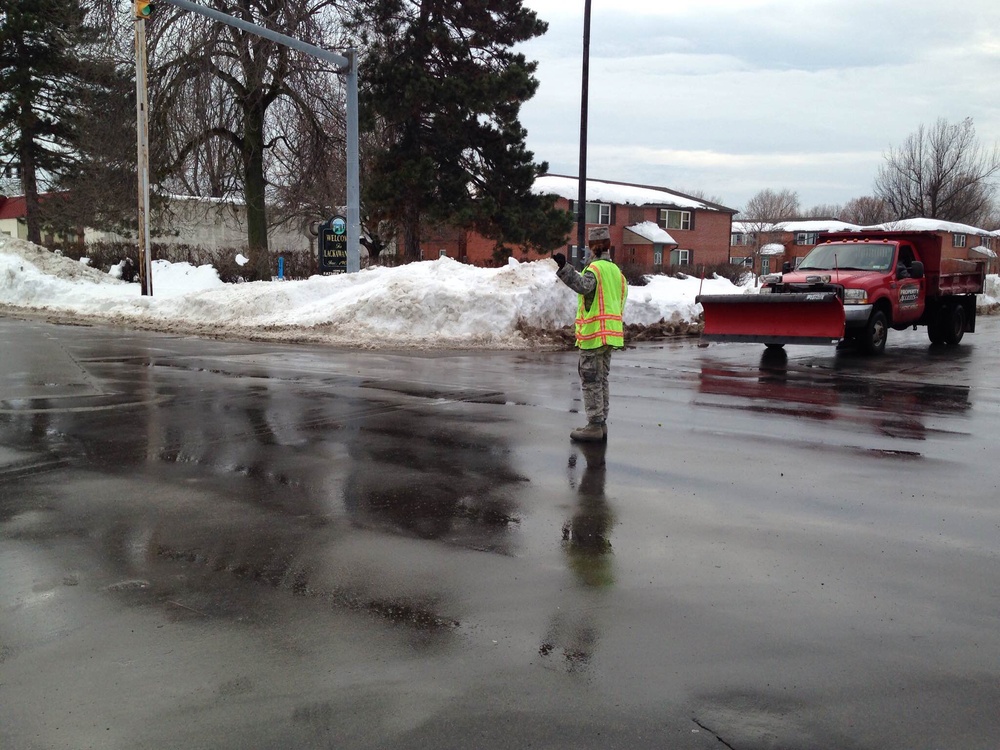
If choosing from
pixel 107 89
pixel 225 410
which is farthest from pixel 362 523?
pixel 107 89

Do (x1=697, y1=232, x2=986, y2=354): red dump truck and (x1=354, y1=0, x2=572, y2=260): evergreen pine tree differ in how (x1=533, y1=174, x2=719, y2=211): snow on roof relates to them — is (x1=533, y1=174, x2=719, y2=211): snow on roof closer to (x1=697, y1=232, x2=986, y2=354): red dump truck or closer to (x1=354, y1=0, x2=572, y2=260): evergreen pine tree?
(x1=354, y1=0, x2=572, y2=260): evergreen pine tree

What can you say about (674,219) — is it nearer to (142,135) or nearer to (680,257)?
(680,257)

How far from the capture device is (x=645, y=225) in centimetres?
6700

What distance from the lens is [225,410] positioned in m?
9.73

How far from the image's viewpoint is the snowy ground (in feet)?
61.3

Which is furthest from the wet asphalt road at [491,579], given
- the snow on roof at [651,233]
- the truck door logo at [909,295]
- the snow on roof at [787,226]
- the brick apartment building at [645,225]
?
the snow on roof at [787,226]

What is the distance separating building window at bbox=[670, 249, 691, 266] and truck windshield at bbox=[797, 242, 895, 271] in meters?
50.5

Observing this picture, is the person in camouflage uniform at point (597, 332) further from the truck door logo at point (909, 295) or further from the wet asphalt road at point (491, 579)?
the truck door logo at point (909, 295)

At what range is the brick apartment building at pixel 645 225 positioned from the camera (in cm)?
6138

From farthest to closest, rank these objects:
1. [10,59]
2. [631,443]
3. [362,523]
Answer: [10,59] → [631,443] → [362,523]

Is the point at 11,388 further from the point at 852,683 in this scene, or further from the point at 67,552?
the point at 852,683

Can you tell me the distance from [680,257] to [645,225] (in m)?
4.38

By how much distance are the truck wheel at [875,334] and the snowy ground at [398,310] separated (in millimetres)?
3309

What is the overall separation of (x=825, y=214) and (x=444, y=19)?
119982 millimetres
